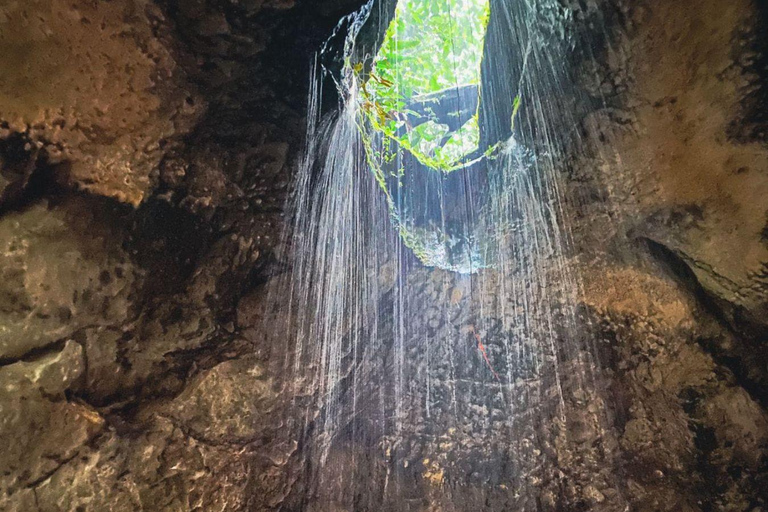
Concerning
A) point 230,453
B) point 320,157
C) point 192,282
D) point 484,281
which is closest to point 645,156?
point 484,281

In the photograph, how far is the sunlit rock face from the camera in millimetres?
2963

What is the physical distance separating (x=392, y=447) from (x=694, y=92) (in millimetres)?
4975

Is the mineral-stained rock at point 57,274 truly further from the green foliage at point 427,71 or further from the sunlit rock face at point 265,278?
the green foliage at point 427,71

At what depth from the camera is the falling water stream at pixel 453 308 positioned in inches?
178

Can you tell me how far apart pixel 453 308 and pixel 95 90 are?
4.84 m

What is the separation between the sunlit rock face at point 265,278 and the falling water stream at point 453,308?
66 mm

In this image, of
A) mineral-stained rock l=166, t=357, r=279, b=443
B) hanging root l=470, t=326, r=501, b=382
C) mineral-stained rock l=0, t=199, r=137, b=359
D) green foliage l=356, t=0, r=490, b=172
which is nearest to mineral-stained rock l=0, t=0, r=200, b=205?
mineral-stained rock l=0, t=199, r=137, b=359

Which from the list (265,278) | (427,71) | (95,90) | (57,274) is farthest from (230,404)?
(427,71)

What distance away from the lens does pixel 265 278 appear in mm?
4535

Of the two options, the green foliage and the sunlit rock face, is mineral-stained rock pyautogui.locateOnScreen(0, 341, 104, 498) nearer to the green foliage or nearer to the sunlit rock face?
the sunlit rock face

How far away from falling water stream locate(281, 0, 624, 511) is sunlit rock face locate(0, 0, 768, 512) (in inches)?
2.6

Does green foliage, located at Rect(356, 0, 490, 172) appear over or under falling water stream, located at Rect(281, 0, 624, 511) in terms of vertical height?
over

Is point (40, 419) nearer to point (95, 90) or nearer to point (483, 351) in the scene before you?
point (95, 90)

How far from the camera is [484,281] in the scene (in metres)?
5.76
